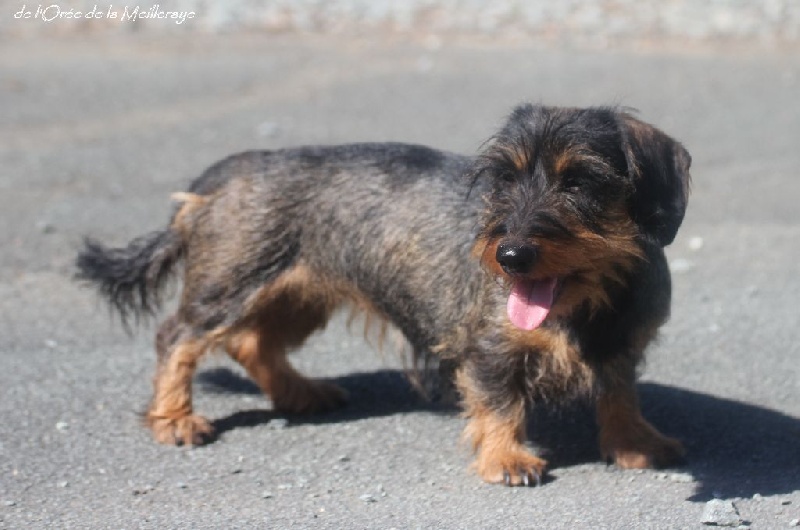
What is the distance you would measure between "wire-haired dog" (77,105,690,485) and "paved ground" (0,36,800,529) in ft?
1.02

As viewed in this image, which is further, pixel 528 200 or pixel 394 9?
pixel 394 9

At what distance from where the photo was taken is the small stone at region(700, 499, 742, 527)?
506 cm

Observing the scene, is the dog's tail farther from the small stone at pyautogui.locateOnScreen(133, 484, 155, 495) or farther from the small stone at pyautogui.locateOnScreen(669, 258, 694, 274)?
the small stone at pyautogui.locateOnScreen(669, 258, 694, 274)

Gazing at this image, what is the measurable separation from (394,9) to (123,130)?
6.03 m

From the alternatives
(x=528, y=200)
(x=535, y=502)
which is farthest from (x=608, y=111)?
(x=535, y=502)

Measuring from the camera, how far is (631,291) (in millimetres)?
5605

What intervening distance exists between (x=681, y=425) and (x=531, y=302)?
5.34 ft

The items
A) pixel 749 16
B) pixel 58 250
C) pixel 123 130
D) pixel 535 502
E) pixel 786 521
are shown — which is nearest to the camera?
pixel 786 521

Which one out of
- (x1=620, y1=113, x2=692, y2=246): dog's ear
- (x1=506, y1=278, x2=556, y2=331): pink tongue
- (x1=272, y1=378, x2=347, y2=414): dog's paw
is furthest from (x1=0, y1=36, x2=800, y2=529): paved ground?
(x1=620, y1=113, x2=692, y2=246): dog's ear

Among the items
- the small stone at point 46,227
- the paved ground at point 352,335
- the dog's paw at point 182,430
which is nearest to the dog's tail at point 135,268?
the paved ground at point 352,335

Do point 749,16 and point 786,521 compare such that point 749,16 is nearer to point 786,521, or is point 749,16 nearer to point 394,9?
point 394,9

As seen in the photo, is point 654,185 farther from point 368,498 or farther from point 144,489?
point 144,489

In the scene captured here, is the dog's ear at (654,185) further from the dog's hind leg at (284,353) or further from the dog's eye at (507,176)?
the dog's hind leg at (284,353)

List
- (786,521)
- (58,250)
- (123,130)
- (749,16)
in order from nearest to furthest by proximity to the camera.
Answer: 1. (786,521)
2. (58,250)
3. (123,130)
4. (749,16)
